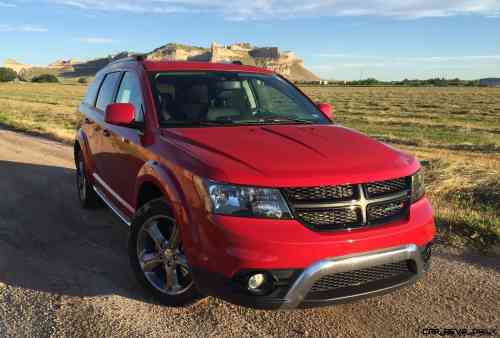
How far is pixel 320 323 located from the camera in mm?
3346

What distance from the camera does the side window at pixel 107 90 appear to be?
515cm

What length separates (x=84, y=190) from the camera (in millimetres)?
6059

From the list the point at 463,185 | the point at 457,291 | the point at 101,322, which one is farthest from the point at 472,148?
the point at 101,322

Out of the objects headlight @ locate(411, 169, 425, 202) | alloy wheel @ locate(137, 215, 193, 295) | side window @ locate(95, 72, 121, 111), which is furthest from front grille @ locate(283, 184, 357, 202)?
side window @ locate(95, 72, 121, 111)

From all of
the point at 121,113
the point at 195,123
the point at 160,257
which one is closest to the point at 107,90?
the point at 121,113

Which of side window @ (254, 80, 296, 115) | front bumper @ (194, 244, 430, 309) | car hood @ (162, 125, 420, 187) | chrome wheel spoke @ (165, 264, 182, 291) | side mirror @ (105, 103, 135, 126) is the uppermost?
side window @ (254, 80, 296, 115)

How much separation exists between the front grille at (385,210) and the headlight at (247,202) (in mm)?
523

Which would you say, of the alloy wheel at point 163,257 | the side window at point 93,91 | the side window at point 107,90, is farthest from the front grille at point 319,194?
the side window at point 93,91

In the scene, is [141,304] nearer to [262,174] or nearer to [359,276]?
[262,174]

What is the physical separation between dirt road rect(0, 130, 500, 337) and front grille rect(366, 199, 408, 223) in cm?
78

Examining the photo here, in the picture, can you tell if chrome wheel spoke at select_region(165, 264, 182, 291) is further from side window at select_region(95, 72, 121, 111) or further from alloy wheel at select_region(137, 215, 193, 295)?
side window at select_region(95, 72, 121, 111)

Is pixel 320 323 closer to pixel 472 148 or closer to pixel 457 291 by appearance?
pixel 457 291

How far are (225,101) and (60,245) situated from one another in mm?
2144

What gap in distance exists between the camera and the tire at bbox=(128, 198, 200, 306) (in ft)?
11.1
